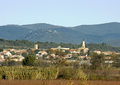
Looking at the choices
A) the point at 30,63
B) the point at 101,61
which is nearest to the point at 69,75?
the point at 101,61

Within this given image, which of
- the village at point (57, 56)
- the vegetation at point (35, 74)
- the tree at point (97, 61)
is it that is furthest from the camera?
the village at point (57, 56)

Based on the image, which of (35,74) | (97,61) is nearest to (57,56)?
(97,61)

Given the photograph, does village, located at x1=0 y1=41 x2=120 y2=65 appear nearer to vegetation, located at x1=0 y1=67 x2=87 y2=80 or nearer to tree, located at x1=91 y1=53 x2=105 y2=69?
tree, located at x1=91 y1=53 x2=105 y2=69

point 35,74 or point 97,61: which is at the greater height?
point 35,74

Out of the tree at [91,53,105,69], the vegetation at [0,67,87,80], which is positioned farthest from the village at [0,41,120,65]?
the vegetation at [0,67,87,80]

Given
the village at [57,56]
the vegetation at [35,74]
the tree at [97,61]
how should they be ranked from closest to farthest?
1. the vegetation at [35,74]
2. the tree at [97,61]
3. the village at [57,56]

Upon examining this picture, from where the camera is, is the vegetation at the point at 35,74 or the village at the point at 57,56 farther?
the village at the point at 57,56

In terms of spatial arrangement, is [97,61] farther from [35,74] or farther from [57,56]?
[35,74]

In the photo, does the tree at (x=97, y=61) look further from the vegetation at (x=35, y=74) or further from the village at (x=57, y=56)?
the vegetation at (x=35, y=74)

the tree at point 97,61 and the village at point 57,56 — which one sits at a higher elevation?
the tree at point 97,61

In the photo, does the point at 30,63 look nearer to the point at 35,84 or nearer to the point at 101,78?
the point at 101,78

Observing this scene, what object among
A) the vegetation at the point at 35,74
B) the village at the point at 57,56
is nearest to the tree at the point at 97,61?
the village at the point at 57,56

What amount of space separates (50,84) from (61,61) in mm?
26747

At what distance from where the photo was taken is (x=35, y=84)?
28.3 metres
